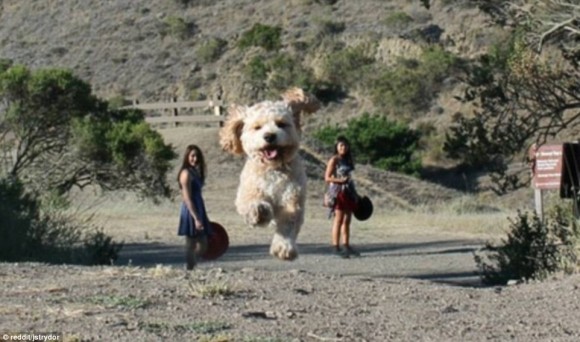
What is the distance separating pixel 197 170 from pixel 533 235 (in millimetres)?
3621

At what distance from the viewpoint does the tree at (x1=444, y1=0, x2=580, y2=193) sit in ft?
55.2

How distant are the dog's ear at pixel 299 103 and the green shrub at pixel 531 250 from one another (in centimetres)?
351

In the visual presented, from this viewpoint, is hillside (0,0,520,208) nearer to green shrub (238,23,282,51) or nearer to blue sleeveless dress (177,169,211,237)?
green shrub (238,23,282,51)

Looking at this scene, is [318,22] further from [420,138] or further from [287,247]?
[287,247]

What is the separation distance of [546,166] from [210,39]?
50.0m

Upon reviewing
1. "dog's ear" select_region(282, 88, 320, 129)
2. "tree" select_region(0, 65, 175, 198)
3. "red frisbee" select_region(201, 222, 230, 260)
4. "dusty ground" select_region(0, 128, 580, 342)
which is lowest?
"dusty ground" select_region(0, 128, 580, 342)

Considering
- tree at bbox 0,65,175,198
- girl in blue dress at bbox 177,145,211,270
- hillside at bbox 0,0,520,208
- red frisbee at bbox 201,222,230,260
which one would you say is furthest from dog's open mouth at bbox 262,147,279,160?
hillside at bbox 0,0,520,208

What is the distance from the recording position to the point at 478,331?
32.1 ft

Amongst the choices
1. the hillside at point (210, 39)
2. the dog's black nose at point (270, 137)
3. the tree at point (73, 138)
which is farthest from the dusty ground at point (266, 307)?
the hillside at point (210, 39)

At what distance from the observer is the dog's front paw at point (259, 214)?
11672mm

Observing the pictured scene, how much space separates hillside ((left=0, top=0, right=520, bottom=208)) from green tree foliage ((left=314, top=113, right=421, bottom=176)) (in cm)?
491

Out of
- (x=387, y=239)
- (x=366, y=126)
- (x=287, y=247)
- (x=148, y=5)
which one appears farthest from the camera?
(x=148, y=5)

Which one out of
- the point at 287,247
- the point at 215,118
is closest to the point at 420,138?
the point at 215,118

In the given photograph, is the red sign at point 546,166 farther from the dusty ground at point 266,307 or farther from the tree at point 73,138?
the tree at point 73,138
